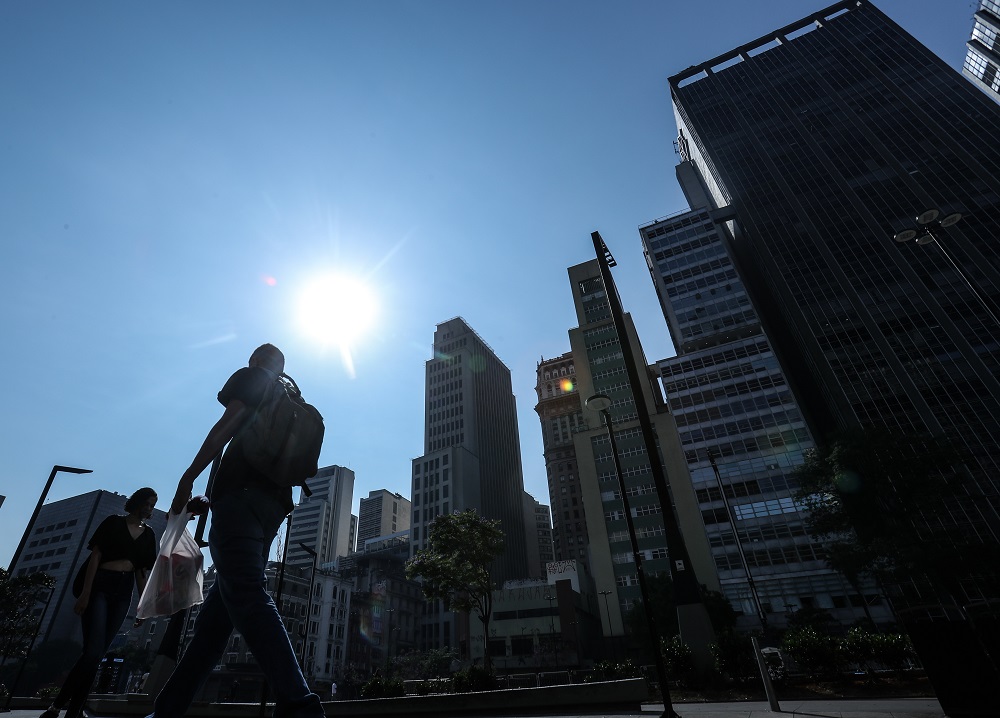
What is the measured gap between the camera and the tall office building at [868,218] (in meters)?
58.8

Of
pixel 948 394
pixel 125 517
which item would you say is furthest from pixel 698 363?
pixel 125 517

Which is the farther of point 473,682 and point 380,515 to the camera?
point 380,515

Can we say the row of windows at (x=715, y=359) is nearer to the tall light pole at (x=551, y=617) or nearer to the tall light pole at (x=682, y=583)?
the tall light pole at (x=551, y=617)

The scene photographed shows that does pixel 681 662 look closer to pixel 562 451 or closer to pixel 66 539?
pixel 562 451

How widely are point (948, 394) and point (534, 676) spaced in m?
63.4

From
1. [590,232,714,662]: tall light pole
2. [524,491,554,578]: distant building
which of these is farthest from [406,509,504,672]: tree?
[524,491,554,578]: distant building

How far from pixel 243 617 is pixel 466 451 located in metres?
115

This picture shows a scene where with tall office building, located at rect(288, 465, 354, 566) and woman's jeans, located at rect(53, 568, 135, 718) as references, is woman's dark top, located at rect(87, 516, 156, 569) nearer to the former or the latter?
woman's jeans, located at rect(53, 568, 135, 718)

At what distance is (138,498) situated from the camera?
5.49 m

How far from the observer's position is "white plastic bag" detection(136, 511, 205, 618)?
10.5 ft

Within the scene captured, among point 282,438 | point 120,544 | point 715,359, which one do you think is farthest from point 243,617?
point 715,359

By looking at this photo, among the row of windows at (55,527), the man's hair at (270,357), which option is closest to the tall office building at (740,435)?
the man's hair at (270,357)

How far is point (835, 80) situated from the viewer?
309 ft

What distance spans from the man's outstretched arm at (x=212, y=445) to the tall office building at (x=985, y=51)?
106 m
